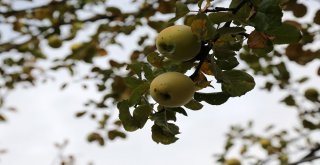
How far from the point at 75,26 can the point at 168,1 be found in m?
1.17

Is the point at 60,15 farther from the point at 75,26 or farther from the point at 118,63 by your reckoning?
the point at 118,63

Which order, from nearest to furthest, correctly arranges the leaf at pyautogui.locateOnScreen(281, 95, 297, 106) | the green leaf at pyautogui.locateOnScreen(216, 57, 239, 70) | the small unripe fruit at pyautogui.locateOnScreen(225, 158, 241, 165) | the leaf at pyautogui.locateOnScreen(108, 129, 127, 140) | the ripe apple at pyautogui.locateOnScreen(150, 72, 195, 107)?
the ripe apple at pyautogui.locateOnScreen(150, 72, 195, 107), the green leaf at pyautogui.locateOnScreen(216, 57, 239, 70), the leaf at pyautogui.locateOnScreen(108, 129, 127, 140), the leaf at pyautogui.locateOnScreen(281, 95, 297, 106), the small unripe fruit at pyautogui.locateOnScreen(225, 158, 241, 165)

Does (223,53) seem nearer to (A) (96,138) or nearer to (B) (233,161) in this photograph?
(A) (96,138)

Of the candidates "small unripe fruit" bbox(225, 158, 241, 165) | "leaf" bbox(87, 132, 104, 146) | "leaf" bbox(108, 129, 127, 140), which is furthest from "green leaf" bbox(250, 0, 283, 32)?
"small unripe fruit" bbox(225, 158, 241, 165)

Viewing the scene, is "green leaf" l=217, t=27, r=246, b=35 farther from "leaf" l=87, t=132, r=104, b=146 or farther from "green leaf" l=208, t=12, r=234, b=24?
"leaf" l=87, t=132, r=104, b=146

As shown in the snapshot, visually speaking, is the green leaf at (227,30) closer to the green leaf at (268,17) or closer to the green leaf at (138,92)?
the green leaf at (268,17)

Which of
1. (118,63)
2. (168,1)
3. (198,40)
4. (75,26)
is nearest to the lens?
(198,40)

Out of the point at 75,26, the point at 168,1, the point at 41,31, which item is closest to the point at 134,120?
the point at 168,1

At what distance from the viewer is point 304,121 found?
3637 millimetres

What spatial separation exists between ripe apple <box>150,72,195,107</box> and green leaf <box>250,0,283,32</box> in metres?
0.24

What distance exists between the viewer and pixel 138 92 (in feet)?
3.79

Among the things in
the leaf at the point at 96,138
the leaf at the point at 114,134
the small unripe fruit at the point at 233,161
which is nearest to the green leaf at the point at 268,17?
the leaf at the point at 114,134

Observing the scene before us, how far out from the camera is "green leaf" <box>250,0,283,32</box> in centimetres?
105

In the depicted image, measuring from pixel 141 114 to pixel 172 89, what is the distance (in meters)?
0.22
